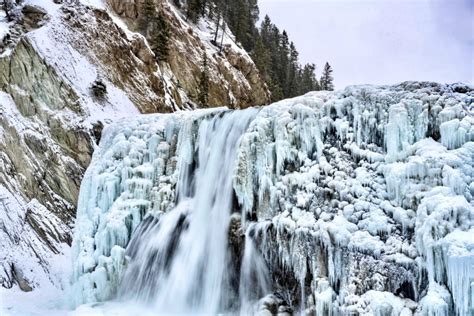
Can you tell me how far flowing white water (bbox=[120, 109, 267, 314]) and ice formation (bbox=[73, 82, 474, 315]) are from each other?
3 cm

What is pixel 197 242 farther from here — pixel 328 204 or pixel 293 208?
pixel 328 204

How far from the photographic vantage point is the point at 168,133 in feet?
41.9

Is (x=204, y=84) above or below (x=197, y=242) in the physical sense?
above

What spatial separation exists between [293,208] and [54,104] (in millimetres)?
11631

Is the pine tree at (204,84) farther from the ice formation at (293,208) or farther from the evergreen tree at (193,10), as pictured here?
the ice formation at (293,208)

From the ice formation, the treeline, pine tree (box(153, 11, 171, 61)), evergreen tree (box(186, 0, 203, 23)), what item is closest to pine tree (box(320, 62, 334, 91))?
the treeline

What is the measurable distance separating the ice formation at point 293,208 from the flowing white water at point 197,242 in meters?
0.03

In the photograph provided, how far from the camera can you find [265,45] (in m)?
48.5

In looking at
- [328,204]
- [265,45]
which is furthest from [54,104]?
[265,45]

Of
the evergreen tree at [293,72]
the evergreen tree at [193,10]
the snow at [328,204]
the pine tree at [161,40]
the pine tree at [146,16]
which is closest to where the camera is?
the snow at [328,204]

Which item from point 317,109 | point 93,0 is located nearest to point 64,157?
point 317,109

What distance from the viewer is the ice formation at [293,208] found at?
7660mm

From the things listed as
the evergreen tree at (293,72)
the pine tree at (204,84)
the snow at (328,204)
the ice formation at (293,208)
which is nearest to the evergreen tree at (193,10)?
the pine tree at (204,84)

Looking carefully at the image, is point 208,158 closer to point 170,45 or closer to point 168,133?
point 168,133
